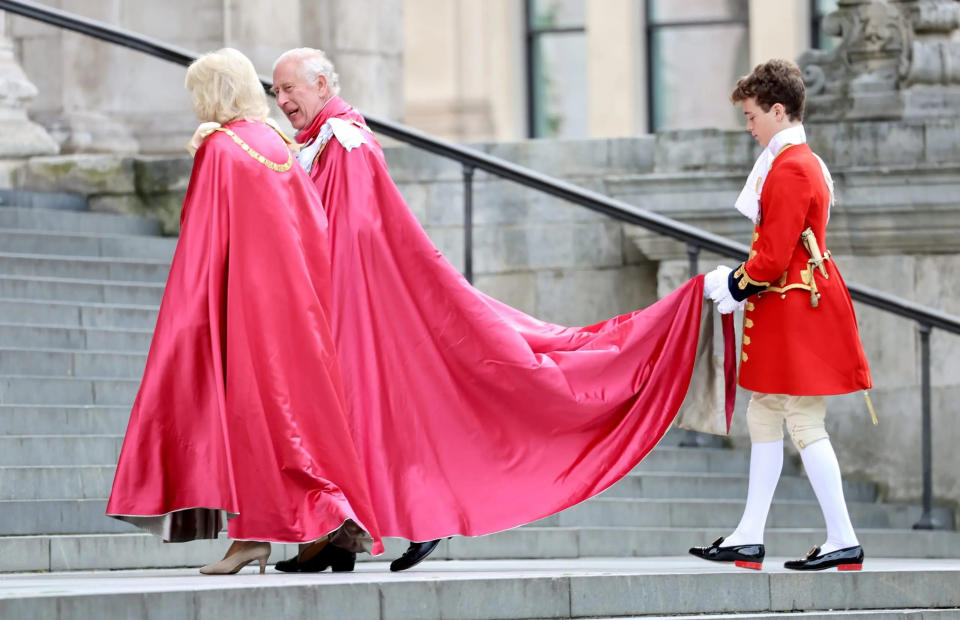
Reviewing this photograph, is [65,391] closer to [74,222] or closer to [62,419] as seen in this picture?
[62,419]

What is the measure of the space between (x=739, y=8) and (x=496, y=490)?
15835 mm

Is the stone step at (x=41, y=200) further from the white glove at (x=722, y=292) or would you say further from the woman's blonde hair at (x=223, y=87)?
the white glove at (x=722, y=292)

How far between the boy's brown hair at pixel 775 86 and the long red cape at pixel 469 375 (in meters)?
0.68

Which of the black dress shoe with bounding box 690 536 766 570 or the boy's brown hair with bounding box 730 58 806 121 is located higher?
the boy's brown hair with bounding box 730 58 806 121

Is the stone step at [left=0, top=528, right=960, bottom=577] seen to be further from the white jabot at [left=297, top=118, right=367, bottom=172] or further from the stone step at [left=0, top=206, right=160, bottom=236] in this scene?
the stone step at [left=0, top=206, right=160, bottom=236]

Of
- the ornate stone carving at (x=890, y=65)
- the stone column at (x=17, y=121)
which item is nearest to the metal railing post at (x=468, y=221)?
the ornate stone carving at (x=890, y=65)

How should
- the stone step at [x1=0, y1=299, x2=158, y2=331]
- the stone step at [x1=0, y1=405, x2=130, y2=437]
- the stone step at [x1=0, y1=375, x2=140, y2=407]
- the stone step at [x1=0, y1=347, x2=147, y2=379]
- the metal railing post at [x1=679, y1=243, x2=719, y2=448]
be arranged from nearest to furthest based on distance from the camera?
the stone step at [x1=0, y1=405, x2=130, y2=437] < the stone step at [x1=0, y1=375, x2=140, y2=407] < the stone step at [x1=0, y1=347, x2=147, y2=379] < the stone step at [x1=0, y1=299, x2=158, y2=331] < the metal railing post at [x1=679, y1=243, x2=719, y2=448]

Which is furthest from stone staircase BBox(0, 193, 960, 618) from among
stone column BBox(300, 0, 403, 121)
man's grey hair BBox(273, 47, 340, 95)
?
stone column BBox(300, 0, 403, 121)

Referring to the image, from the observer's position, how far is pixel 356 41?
1352 centimetres

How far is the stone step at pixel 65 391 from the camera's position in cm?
874

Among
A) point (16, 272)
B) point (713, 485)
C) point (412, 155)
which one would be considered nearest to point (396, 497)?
point (713, 485)

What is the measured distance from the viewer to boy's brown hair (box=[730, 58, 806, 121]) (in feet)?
22.2

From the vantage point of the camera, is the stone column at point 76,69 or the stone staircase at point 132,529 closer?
the stone staircase at point 132,529

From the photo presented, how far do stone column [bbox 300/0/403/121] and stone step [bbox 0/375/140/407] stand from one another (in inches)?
181
